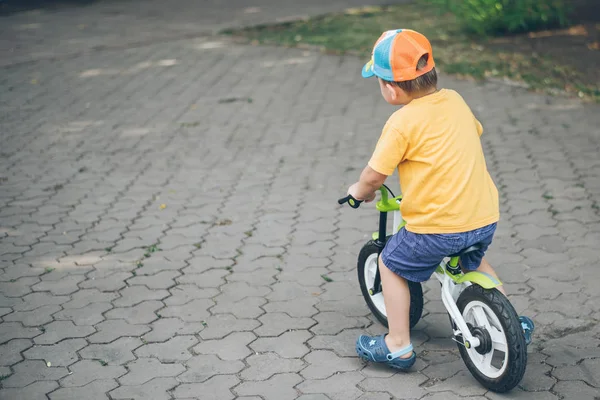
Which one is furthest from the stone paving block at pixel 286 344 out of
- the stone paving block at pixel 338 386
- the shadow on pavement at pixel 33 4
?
the shadow on pavement at pixel 33 4

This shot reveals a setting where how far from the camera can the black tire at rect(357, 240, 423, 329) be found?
156 inches

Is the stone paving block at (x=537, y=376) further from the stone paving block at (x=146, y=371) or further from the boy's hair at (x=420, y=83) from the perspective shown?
the stone paving block at (x=146, y=371)

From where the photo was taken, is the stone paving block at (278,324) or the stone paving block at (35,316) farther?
the stone paving block at (35,316)

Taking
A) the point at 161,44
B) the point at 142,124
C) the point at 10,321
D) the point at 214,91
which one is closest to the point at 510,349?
the point at 10,321

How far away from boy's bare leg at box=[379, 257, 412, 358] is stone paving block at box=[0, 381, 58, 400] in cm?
166

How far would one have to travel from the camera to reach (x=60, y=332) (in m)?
4.28

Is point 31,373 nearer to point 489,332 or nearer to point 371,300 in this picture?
point 371,300

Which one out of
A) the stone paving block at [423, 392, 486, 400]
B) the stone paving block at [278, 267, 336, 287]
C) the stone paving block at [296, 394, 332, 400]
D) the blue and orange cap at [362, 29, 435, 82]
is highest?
the blue and orange cap at [362, 29, 435, 82]

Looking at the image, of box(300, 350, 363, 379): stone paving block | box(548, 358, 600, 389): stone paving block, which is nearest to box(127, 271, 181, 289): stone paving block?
box(300, 350, 363, 379): stone paving block

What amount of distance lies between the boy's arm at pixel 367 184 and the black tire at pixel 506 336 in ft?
2.06

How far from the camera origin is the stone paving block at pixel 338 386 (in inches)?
143

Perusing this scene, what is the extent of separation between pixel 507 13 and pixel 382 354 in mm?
8612

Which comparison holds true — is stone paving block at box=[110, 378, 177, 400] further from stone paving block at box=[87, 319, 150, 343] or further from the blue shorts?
the blue shorts

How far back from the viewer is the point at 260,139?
7664 mm
